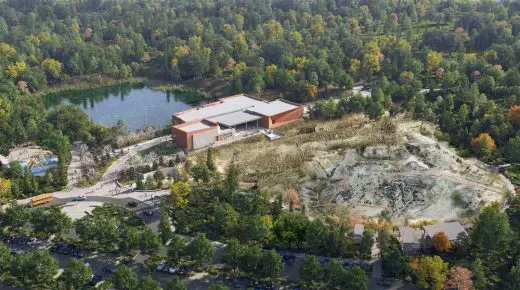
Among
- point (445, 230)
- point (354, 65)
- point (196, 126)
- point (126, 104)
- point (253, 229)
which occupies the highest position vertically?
point (354, 65)

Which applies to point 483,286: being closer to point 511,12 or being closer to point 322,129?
point 322,129

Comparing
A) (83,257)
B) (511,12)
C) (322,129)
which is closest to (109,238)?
(83,257)

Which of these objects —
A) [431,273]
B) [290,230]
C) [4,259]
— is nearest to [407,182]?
[290,230]

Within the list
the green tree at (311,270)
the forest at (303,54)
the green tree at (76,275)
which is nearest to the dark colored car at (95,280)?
the green tree at (76,275)

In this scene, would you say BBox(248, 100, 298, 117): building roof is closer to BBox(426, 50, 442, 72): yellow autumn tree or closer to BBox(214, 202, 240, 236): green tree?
BBox(214, 202, 240, 236): green tree

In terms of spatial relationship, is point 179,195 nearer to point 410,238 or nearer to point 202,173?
point 202,173

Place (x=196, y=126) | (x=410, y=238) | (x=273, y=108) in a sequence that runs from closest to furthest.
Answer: (x=410, y=238), (x=196, y=126), (x=273, y=108)

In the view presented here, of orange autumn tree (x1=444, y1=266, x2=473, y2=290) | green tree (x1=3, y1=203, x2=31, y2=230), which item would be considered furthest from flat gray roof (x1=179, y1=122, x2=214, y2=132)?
orange autumn tree (x1=444, y1=266, x2=473, y2=290)

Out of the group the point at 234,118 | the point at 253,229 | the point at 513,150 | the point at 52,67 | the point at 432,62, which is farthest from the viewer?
Result: the point at 52,67
